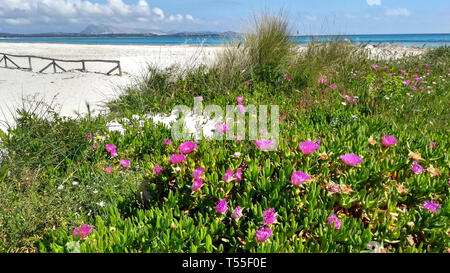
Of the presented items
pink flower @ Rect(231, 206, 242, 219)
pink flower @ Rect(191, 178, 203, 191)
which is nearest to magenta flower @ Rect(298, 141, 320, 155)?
pink flower @ Rect(231, 206, 242, 219)

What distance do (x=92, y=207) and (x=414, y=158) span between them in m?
2.55

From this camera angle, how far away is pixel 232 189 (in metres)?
2.39

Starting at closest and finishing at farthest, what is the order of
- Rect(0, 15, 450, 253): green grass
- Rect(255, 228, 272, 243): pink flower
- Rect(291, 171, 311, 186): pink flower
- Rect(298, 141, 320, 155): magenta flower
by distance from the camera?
Rect(255, 228, 272, 243): pink flower < Rect(0, 15, 450, 253): green grass < Rect(291, 171, 311, 186): pink flower < Rect(298, 141, 320, 155): magenta flower

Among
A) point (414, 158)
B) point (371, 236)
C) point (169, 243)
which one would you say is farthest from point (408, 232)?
point (169, 243)

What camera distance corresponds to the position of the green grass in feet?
6.27

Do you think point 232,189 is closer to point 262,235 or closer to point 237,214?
point 237,214

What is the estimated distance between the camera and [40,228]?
2.52 metres

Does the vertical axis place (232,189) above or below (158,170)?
below

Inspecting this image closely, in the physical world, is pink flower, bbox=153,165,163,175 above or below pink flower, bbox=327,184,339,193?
below

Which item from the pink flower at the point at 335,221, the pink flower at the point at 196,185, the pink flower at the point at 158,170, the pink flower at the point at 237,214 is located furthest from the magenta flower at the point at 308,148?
the pink flower at the point at 158,170

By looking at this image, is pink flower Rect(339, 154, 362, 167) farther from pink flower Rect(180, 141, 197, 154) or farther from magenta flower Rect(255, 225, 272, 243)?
pink flower Rect(180, 141, 197, 154)

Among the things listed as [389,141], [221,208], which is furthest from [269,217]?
[389,141]
